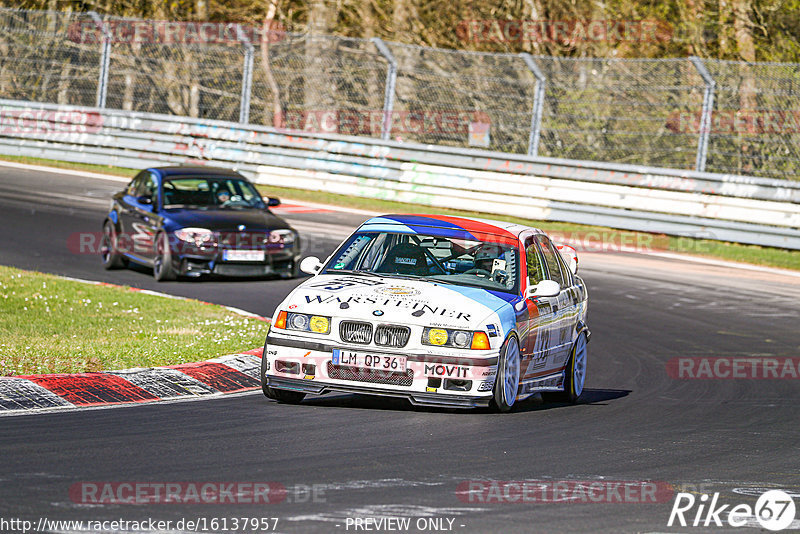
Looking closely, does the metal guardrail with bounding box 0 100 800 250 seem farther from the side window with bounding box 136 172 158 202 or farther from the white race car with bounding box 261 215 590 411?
the white race car with bounding box 261 215 590 411

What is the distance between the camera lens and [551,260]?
34.5 ft

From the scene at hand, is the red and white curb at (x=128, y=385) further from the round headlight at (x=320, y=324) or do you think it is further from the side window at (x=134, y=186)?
the side window at (x=134, y=186)

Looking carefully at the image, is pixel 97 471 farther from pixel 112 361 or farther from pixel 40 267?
pixel 40 267

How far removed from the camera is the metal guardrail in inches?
849

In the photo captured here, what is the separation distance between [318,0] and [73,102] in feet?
22.9

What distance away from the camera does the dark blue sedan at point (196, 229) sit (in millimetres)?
16094

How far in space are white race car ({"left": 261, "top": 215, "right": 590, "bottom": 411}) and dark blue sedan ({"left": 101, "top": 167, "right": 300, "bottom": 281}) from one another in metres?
6.33

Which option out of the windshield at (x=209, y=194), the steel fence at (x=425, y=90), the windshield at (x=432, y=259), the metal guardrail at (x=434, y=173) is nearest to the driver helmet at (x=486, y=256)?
the windshield at (x=432, y=259)

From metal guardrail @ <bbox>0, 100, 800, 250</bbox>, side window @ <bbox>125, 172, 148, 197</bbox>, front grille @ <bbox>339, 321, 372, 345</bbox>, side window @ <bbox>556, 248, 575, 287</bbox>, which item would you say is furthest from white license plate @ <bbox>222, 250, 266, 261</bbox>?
metal guardrail @ <bbox>0, 100, 800, 250</bbox>

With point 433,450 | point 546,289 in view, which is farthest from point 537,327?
point 433,450

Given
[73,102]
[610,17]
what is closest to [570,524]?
[73,102]

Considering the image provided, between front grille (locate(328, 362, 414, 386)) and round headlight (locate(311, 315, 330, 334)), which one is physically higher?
round headlight (locate(311, 315, 330, 334))

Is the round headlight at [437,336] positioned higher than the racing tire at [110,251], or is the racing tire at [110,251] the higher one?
the round headlight at [437,336]

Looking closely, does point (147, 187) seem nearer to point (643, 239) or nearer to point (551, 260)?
point (551, 260)
